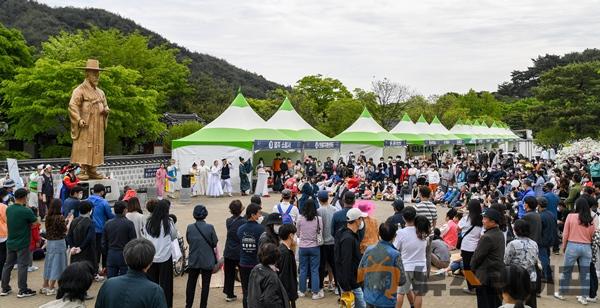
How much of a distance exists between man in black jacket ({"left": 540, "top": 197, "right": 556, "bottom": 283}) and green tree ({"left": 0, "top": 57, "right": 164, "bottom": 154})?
2023 cm

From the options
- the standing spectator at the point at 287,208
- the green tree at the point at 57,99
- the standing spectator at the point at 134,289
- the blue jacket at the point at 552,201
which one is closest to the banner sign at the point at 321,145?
the green tree at the point at 57,99

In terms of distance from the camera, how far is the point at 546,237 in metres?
7.27

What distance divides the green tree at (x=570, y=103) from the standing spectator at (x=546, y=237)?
1100 inches

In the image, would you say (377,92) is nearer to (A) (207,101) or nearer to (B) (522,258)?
(A) (207,101)

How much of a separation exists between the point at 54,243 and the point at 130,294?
4.32 m

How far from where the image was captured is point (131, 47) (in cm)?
3734

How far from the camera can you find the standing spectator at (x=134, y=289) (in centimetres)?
328

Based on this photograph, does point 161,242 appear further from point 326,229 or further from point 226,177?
point 226,177

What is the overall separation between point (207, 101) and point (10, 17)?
4039cm

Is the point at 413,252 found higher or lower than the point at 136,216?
lower

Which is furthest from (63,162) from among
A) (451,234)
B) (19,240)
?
(451,234)

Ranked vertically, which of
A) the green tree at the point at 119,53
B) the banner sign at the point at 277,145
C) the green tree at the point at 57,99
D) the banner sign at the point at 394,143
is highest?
the green tree at the point at 119,53

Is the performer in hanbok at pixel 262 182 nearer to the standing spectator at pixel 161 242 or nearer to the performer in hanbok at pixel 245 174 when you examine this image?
the performer in hanbok at pixel 245 174

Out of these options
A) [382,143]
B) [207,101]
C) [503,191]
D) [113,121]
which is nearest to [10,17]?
[207,101]
